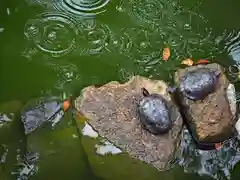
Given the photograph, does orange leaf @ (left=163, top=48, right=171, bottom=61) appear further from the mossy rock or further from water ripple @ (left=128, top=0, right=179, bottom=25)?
the mossy rock

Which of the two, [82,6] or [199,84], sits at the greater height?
[82,6]

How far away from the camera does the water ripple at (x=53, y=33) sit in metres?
2.77

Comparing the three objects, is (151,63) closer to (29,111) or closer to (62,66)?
(62,66)

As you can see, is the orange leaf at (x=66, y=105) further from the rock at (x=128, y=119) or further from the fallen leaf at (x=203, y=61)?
the fallen leaf at (x=203, y=61)

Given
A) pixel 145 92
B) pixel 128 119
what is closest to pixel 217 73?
pixel 145 92

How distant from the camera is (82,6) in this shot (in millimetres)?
2891

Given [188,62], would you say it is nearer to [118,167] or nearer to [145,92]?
[145,92]

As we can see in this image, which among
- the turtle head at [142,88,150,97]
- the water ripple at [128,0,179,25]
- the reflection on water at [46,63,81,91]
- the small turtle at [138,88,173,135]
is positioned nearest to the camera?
the small turtle at [138,88,173,135]

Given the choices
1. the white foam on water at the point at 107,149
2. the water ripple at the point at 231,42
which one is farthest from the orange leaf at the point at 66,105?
the water ripple at the point at 231,42

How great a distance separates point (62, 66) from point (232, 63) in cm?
90

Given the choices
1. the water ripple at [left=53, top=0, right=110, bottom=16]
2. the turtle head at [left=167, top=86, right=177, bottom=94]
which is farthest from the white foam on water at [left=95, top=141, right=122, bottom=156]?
the water ripple at [left=53, top=0, right=110, bottom=16]

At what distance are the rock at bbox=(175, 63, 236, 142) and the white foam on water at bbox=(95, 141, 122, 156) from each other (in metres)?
0.39

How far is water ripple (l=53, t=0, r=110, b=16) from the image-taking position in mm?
2873

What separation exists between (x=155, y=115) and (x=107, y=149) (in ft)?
0.94
